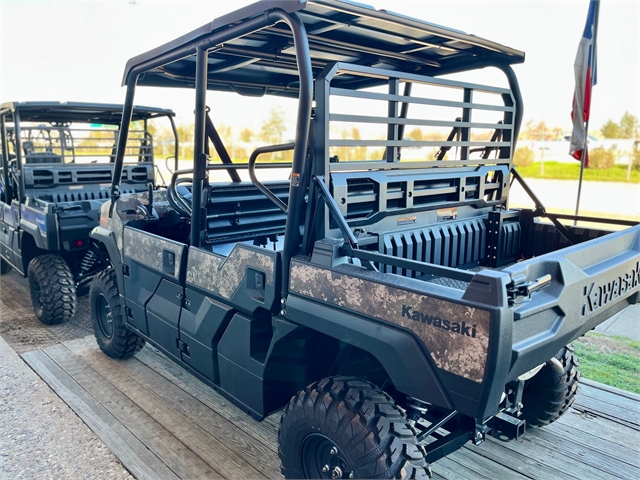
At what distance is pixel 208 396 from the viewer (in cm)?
327

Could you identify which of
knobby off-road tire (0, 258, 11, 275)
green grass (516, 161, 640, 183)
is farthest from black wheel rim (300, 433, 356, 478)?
green grass (516, 161, 640, 183)

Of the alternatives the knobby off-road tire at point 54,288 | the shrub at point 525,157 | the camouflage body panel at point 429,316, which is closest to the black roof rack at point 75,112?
the knobby off-road tire at point 54,288

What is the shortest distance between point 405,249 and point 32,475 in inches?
83.8

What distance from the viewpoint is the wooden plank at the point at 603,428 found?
2734mm

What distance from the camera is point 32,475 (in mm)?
2506

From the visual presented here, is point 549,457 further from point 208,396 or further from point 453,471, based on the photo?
point 208,396

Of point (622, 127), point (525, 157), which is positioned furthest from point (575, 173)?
point (622, 127)

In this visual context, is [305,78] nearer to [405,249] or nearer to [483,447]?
[405,249]

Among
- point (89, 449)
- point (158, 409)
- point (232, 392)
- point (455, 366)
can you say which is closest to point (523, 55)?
point (455, 366)

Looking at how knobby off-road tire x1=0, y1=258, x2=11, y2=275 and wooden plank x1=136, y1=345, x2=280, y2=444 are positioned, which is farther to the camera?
knobby off-road tire x1=0, y1=258, x2=11, y2=275

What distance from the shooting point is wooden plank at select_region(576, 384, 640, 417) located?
3072mm

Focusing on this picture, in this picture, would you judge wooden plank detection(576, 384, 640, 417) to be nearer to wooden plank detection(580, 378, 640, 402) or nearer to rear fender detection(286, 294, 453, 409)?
wooden plank detection(580, 378, 640, 402)

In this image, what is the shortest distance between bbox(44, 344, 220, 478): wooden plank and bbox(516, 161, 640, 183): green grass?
735 inches

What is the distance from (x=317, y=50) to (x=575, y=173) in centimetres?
2111
